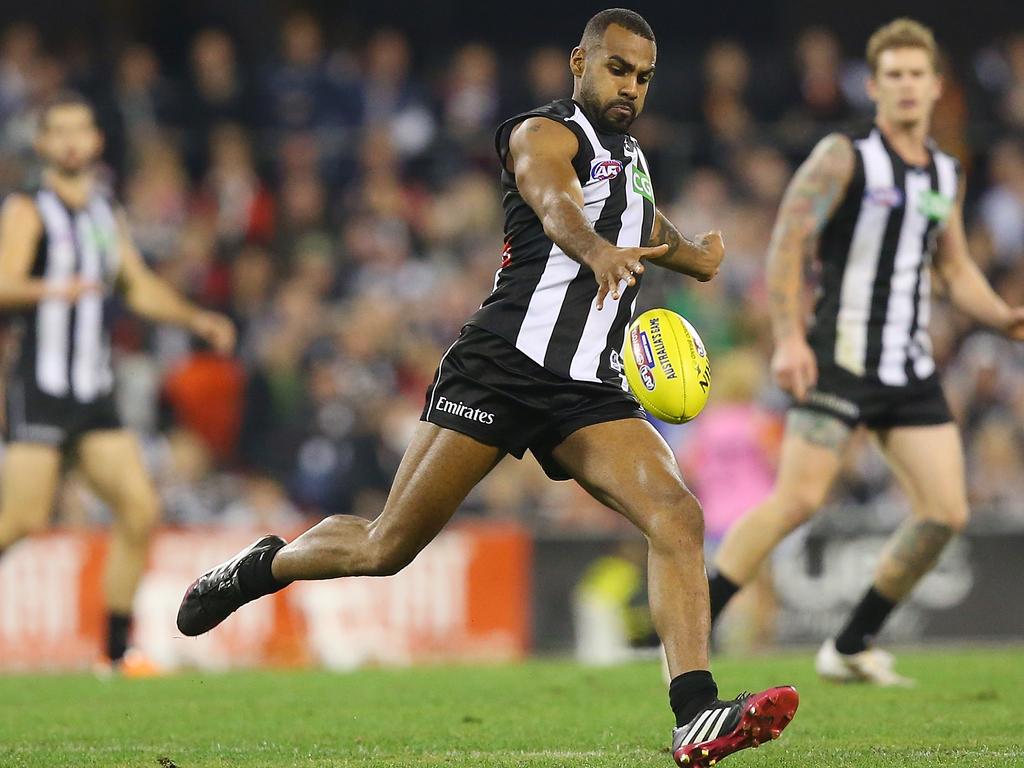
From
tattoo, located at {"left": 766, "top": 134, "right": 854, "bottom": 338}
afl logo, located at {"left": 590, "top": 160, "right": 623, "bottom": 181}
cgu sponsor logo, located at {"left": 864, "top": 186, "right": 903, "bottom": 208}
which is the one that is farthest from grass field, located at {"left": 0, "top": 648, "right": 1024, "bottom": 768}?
cgu sponsor logo, located at {"left": 864, "top": 186, "right": 903, "bottom": 208}

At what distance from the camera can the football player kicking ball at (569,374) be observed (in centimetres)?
528

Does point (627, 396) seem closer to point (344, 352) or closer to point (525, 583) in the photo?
point (525, 583)

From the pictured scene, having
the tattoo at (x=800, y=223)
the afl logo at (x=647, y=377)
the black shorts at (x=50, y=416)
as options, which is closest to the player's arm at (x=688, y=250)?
the afl logo at (x=647, y=377)

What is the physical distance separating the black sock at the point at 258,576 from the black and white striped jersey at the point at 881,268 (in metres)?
2.98

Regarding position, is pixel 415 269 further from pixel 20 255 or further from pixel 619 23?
pixel 619 23

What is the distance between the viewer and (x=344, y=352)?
1444 cm

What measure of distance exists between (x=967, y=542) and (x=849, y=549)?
86cm

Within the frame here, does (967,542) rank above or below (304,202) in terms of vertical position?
below

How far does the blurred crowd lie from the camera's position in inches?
535

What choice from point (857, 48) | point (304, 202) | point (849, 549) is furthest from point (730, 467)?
point (857, 48)

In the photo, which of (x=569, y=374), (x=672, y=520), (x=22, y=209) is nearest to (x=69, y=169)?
(x=22, y=209)

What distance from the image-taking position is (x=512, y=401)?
5531 mm

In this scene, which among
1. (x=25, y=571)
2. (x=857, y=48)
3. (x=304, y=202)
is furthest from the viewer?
(x=857, y=48)

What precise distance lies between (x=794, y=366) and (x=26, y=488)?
407cm
